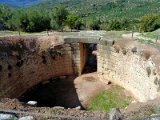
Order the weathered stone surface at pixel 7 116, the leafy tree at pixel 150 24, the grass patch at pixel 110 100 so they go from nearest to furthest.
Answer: the weathered stone surface at pixel 7 116
the grass patch at pixel 110 100
the leafy tree at pixel 150 24

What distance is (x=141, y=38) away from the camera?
26.7 metres

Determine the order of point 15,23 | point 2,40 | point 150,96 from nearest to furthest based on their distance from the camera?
1. point 150,96
2. point 2,40
3. point 15,23

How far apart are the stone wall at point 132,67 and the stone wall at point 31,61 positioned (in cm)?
252

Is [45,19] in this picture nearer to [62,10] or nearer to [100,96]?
[62,10]

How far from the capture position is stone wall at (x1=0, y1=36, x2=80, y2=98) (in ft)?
80.3

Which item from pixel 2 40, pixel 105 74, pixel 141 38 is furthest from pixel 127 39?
pixel 2 40

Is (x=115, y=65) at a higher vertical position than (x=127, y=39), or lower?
lower

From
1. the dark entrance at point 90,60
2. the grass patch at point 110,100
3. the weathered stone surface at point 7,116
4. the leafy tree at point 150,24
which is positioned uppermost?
the leafy tree at point 150,24

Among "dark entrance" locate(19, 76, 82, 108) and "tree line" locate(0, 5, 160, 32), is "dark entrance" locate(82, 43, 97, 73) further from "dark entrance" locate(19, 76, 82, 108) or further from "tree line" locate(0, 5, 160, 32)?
"tree line" locate(0, 5, 160, 32)

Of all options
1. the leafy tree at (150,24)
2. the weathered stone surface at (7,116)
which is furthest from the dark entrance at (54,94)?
the leafy tree at (150,24)

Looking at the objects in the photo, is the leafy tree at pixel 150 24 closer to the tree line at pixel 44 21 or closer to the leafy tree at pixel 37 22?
the tree line at pixel 44 21

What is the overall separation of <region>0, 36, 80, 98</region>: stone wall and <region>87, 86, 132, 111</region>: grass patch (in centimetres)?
448

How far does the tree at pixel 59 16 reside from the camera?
38875mm

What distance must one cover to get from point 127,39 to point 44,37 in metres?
6.54
